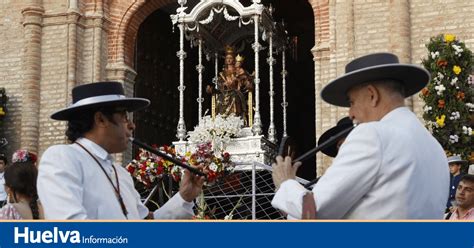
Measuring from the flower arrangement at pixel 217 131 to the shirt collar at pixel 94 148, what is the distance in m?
9.54

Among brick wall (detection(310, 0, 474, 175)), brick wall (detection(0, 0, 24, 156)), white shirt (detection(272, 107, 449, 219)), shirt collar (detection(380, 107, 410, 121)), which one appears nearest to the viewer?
white shirt (detection(272, 107, 449, 219))

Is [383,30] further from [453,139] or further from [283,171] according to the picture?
[283,171]

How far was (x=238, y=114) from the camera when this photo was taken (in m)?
14.9

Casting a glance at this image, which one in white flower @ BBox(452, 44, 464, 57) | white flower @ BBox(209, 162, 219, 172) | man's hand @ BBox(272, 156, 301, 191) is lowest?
white flower @ BBox(209, 162, 219, 172)

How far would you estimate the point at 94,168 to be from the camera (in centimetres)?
398

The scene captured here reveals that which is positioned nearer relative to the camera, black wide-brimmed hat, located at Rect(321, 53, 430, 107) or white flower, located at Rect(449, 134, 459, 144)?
black wide-brimmed hat, located at Rect(321, 53, 430, 107)

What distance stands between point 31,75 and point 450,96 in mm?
7790

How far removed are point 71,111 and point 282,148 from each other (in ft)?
3.69

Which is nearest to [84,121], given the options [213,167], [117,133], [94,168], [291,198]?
[117,133]

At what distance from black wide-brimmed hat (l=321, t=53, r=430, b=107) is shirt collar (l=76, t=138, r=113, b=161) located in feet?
3.97

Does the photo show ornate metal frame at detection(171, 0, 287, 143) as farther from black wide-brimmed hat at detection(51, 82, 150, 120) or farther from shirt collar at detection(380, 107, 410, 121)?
shirt collar at detection(380, 107, 410, 121)

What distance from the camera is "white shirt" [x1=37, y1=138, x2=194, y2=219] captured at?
3699 mm

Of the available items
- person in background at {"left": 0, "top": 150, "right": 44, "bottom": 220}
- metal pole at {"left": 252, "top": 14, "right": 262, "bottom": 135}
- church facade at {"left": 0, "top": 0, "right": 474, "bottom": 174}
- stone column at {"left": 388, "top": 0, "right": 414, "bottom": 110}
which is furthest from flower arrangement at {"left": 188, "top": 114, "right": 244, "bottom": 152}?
person in background at {"left": 0, "top": 150, "right": 44, "bottom": 220}

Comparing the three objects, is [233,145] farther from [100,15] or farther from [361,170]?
[361,170]
